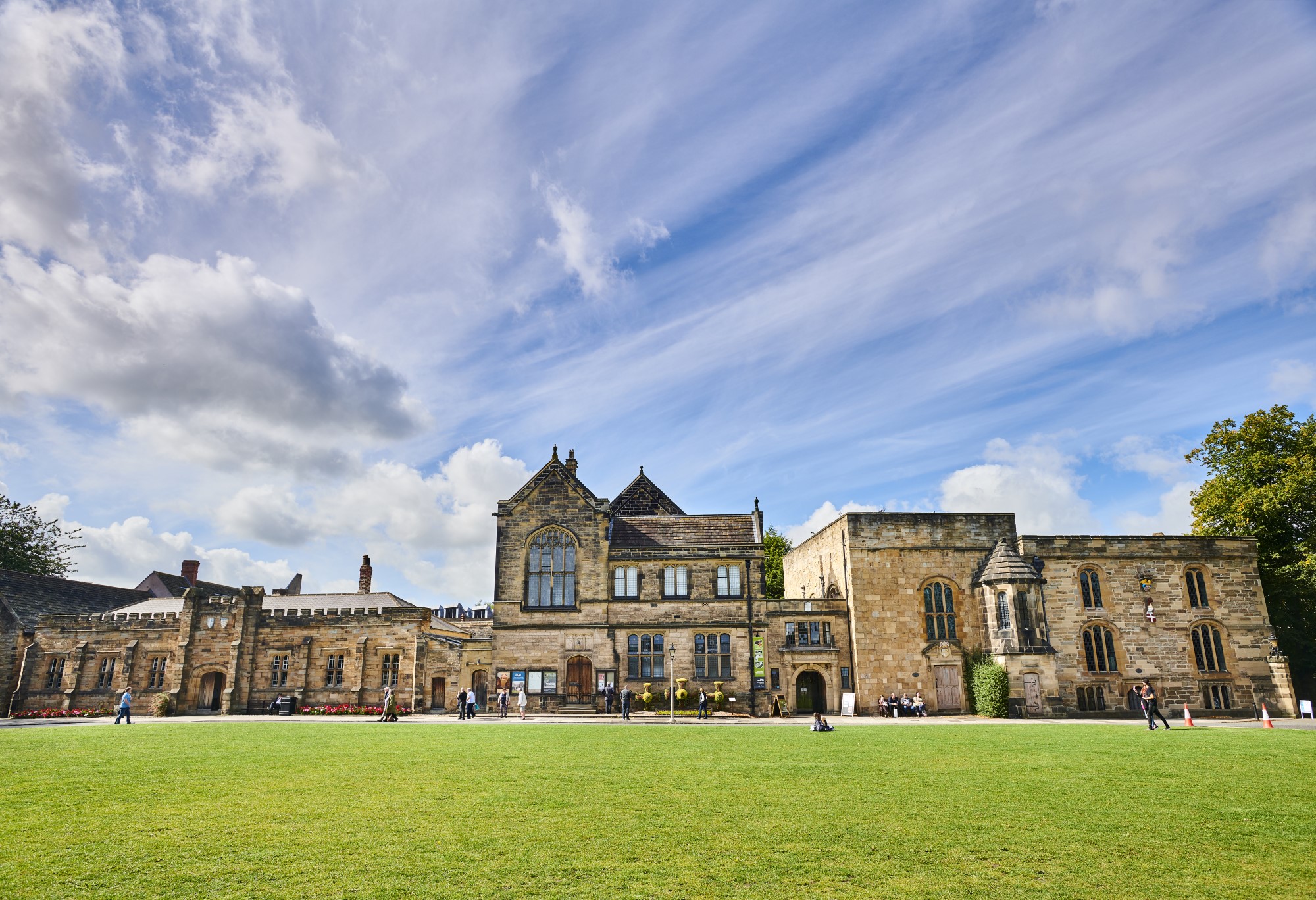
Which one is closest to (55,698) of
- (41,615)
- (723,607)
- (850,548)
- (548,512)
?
(41,615)

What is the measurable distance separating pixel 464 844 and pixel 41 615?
172ft

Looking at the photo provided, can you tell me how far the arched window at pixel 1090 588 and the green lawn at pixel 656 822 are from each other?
69.1ft

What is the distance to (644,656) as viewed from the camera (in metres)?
40.5

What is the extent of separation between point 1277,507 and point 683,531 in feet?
100

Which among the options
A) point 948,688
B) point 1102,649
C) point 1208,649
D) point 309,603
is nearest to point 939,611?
point 948,688

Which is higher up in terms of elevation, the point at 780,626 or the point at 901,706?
the point at 780,626

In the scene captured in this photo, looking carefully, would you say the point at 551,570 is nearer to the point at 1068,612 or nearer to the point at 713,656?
the point at 713,656

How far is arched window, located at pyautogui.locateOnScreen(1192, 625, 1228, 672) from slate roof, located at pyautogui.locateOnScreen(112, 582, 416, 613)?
42.9 m

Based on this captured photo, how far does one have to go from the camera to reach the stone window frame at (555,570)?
41.3 metres

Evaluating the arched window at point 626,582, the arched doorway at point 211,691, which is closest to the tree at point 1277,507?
the arched window at point 626,582

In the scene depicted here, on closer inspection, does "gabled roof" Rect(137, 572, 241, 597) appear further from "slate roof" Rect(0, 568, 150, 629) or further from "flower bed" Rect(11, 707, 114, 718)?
"flower bed" Rect(11, 707, 114, 718)

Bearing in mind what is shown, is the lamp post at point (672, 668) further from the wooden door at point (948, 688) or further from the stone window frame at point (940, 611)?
the wooden door at point (948, 688)

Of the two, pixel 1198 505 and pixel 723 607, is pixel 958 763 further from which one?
pixel 1198 505

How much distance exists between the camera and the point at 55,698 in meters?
45.9
